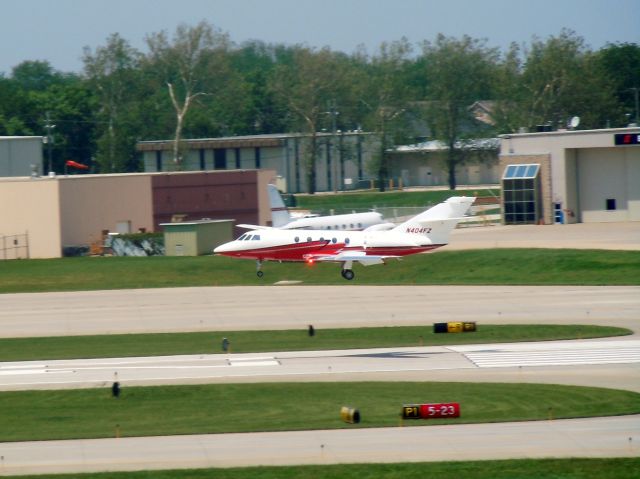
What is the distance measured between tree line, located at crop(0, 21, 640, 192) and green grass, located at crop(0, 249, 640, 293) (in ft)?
159

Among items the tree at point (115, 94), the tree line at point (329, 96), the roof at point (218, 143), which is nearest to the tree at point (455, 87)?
the tree line at point (329, 96)

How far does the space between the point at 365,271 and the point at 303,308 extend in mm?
12911

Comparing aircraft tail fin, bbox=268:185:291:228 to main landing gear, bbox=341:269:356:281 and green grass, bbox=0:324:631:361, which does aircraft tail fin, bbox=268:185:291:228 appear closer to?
main landing gear, bbox=341:269:356:281

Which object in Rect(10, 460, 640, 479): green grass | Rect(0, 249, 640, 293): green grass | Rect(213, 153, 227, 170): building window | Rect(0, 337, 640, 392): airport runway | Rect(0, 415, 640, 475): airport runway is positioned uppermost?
Rect(213, 153, 227, 170): building window

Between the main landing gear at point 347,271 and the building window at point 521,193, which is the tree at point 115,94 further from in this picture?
the main landing gear at point 347,271

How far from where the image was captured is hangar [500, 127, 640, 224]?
76.6 metres

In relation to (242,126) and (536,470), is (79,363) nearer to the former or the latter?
(536,470)

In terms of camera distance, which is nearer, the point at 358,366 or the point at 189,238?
the point at 358,366

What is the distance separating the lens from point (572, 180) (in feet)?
255

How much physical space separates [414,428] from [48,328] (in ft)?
79.3

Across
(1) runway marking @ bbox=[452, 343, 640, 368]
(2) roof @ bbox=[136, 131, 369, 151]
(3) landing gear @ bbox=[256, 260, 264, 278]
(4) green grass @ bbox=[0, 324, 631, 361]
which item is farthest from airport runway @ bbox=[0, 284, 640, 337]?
(2) roof @ bbox=[136, 131, 369, 151]

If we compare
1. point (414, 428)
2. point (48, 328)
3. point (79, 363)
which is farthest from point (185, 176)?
point (414, 428)

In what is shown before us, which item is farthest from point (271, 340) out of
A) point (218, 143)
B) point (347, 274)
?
point (218, 143)

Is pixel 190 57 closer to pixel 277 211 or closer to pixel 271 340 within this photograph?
pixel 277 211
